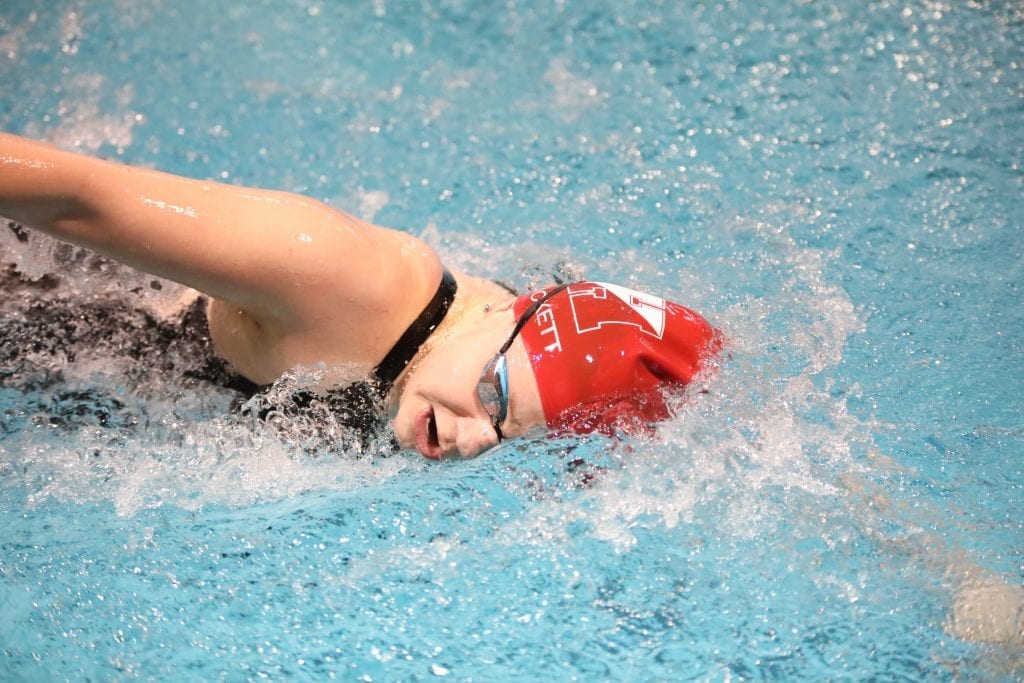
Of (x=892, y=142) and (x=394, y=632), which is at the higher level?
(x=892, y=142)

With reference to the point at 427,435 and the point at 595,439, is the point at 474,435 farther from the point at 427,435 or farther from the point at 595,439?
the point at 595,439

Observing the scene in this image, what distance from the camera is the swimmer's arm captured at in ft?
5.45

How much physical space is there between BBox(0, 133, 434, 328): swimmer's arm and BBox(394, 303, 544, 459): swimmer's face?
227mm

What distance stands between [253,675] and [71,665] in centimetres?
35

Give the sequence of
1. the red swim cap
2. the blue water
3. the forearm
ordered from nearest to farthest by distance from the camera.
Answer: the forearm < the red swim cap < the blue water

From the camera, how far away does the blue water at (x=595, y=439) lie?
195 centimetres

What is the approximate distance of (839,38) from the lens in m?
3.51

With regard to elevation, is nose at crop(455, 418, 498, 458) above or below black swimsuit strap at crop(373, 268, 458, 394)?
below

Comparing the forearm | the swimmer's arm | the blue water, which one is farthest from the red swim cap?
the forearm

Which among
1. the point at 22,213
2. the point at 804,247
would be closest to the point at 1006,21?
the point at 804,247

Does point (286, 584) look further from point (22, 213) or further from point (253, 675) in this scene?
point (22, 213)

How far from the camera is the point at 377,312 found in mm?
1901

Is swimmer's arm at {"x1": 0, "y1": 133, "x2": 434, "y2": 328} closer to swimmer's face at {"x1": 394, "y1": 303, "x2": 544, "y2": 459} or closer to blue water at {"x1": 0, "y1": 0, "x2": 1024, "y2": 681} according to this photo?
swimmer's face at {"x1": 394, "y1": 303, "x2": 544, "y2": 459}

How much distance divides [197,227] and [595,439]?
87cm
